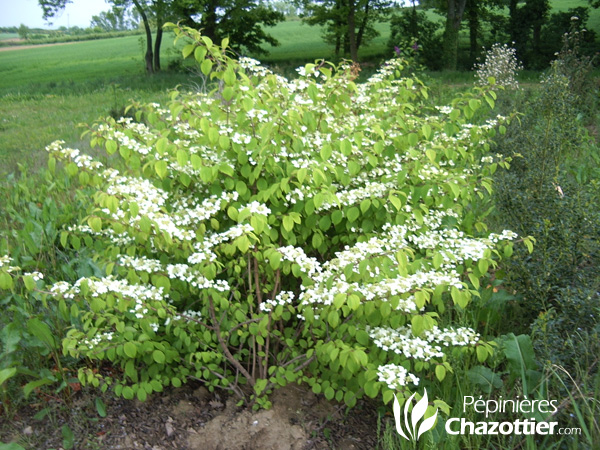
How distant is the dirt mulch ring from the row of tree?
1829 cm

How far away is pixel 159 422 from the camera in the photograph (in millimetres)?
2713

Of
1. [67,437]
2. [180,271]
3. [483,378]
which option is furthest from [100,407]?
[483,378]

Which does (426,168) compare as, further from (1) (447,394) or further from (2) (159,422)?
(2) (159,422)

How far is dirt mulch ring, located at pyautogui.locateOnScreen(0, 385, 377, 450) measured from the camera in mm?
2555

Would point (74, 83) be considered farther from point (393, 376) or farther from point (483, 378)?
point (393, 376)

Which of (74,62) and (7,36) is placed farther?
(74,62)

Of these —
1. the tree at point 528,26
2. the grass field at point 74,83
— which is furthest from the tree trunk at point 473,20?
the grass field at point 74,83

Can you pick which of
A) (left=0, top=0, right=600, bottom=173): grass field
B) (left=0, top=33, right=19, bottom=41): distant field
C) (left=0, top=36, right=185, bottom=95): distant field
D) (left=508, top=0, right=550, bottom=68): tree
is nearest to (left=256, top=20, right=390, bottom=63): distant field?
(left=0, top=0, right=600, bottom=173): grass field

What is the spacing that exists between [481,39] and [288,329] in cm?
2506

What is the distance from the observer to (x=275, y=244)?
266 cm

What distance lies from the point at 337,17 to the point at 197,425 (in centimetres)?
2072

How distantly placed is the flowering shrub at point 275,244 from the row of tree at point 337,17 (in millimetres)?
17708

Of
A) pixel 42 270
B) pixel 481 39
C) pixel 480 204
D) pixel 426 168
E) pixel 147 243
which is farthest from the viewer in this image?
pixel 481 39

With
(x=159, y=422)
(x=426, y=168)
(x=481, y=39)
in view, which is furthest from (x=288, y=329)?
(x=481, y=39)
